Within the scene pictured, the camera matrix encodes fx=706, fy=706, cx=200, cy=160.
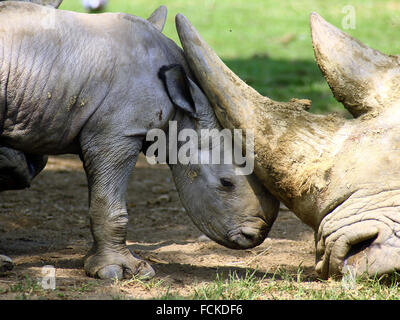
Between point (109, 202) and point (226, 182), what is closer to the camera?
point (109, 202)

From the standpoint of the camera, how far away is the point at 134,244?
6.09m

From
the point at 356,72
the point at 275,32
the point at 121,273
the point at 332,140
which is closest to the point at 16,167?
the point at 121,273

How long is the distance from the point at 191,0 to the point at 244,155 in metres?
13.3

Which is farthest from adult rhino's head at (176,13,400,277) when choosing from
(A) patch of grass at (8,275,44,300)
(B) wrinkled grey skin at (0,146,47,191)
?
(B) wrinkled grey skin at (0,146,47,191)

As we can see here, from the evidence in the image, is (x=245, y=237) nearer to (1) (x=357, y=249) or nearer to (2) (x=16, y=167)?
(1) (x=357, y=249)

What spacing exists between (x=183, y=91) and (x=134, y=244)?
5.83 ft

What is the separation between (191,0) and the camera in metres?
17.5

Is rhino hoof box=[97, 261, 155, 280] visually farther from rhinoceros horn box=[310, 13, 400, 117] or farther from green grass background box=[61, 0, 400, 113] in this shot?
green grass background box=[61, 0, 400, 113]

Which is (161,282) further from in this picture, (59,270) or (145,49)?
(145,49)

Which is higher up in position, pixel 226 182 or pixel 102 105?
pixel 102 105

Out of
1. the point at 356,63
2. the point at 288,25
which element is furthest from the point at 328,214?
the point at 288,25

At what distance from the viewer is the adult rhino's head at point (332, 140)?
14.8ft

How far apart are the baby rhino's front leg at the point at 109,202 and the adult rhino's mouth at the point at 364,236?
125cm

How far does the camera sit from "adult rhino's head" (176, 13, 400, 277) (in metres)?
4.52
